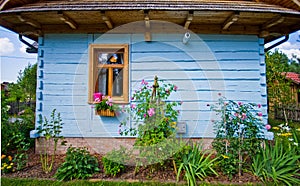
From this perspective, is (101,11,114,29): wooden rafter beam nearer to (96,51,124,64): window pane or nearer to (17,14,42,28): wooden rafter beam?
(96,51,124,64): window pane

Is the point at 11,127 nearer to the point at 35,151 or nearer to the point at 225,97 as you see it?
the point at 35,151

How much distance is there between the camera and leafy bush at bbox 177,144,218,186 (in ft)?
9.02

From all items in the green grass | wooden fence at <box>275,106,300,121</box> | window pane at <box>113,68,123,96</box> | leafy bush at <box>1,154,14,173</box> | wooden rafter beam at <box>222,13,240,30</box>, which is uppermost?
wooden rafter beam at <box>222,13,240,30</box>

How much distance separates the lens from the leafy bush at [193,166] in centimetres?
275

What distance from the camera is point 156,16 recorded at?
3.53 metres

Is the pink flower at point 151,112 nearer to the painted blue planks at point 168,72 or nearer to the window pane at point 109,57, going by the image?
the painted blue planks at point 168,72

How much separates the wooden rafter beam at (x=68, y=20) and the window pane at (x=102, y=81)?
970mm

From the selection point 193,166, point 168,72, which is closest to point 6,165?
point 193,166

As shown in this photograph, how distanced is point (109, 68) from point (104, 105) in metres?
0.79

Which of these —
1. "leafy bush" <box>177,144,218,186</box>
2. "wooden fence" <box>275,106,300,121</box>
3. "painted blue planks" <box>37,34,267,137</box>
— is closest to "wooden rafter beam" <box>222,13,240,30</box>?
"painted blue planks" <box>37,34,267,137</box>

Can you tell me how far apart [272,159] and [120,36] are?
3381 millimetres

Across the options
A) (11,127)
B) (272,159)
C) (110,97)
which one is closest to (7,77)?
(11,127)

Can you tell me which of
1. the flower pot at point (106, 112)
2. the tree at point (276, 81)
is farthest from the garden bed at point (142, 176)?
the tree at point (276, 81)

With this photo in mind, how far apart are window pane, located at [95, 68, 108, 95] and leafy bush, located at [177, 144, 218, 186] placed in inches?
78.7
